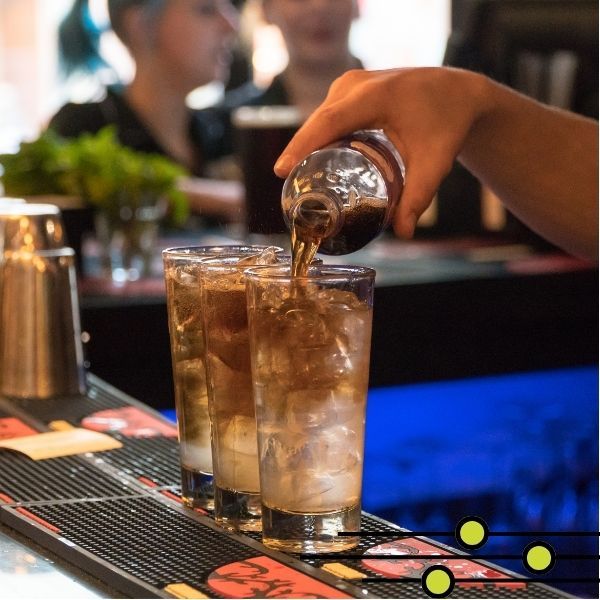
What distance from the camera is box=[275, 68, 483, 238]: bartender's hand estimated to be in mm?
1115

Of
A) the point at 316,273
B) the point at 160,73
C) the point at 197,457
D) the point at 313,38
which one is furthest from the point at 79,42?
the point at 316,273

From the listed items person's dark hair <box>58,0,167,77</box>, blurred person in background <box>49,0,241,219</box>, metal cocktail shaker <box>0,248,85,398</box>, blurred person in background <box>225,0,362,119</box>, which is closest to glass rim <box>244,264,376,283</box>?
metal cocktail shaker <box>0,248,85,398</box>

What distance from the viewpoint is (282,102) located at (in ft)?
15.5

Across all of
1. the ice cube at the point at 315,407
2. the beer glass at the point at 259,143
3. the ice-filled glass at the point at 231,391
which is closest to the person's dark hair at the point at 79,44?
Result: the beer glass at the point at 259,143

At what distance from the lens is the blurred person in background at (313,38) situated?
413 cm

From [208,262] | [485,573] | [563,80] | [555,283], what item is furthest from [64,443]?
[563,80]

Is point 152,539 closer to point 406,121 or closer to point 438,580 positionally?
point 438,580

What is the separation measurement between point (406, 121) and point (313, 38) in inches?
120

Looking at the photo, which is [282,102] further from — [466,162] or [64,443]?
[64,443]

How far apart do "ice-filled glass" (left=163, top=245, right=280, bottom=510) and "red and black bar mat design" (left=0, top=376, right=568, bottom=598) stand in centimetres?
3

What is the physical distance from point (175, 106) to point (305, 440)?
380 centimetres

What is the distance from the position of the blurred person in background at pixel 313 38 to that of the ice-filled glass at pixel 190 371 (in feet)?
9.78

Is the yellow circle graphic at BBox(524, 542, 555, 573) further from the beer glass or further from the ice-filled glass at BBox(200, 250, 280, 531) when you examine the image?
the beer glass

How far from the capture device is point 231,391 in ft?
3.42
